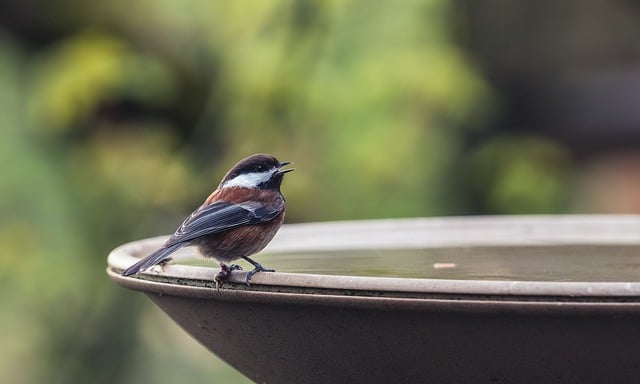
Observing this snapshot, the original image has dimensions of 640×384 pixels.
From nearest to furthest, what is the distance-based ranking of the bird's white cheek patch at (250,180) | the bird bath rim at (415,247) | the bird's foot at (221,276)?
the bird bath rim at (415,247), the bird's foot at (221,276), the bird's white cheek patch at (250,180)

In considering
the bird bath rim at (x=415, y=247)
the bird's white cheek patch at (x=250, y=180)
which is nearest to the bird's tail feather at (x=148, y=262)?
the bird bath rim at (x=415, y=247)

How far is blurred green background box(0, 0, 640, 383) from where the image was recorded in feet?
13.5

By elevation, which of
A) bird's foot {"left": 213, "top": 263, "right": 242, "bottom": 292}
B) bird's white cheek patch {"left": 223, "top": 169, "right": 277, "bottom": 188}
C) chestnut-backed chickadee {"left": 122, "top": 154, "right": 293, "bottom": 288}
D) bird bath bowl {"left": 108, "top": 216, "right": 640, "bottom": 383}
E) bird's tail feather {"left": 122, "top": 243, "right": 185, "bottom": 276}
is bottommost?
bird bath bowl {"left": 108, "top": 216, "right": 640, "bottom": 383}

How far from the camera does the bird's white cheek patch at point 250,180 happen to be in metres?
2.58

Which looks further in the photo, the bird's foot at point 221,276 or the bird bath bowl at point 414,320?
the bird's foot at point 221,276

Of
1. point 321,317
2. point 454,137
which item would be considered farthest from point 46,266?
point 321,317

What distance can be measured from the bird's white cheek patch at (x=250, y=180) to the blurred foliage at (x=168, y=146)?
4.41 ft

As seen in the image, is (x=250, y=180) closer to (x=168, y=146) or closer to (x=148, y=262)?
(x=148, y=262)

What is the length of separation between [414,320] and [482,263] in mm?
833

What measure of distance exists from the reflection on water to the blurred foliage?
5.10 ft

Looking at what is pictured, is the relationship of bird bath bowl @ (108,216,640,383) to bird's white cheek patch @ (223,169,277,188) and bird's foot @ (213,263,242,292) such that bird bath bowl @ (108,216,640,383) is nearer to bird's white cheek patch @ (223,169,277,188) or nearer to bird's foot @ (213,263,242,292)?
bird's foot @ (213,263,242,292)

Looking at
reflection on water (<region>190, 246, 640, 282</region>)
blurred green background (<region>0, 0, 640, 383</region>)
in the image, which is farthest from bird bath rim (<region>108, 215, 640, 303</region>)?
blurred green background (<region>0, 0, 640, 383</region>)

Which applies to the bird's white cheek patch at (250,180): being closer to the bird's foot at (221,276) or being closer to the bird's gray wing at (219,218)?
the bird's gray wing at (219,218)

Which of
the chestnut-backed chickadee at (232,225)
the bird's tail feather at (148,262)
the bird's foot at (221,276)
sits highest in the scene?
the chestnut-backed chickadee at (232,225)
